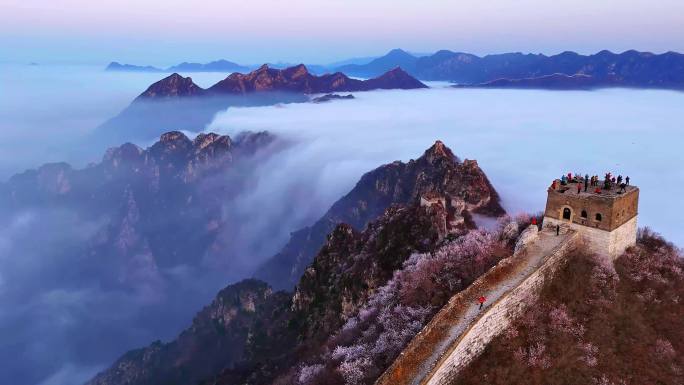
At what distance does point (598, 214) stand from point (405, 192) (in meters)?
110

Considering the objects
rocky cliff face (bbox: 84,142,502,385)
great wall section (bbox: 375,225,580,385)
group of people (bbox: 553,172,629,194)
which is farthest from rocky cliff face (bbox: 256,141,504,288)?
great wall section (bbox: 375,225,580,385)

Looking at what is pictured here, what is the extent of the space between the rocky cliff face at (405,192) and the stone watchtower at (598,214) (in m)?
34.5

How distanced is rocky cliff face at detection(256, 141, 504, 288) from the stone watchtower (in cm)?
3450

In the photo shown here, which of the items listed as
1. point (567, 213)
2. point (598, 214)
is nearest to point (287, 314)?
point (567, 213)

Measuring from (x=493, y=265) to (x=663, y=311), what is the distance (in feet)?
46.6

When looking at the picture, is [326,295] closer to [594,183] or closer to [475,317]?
[594,183]

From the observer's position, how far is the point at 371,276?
229 ft

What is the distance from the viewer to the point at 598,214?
41812mm

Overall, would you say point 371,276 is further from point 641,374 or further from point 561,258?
point 641,374

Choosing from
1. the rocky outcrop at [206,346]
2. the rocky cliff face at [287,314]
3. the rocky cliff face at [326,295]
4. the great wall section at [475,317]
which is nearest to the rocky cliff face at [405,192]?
the rocky cliff face at [326,295]

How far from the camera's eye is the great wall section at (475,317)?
28.8 meters

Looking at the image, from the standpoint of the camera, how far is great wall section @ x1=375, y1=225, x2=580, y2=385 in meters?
28.8

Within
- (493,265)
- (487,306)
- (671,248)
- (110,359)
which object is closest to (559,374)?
(487,306)

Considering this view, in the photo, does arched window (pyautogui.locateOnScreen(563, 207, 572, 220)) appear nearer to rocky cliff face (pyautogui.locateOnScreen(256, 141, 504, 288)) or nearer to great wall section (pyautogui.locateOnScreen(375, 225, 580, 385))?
great wall section (pyautogui.locateOnScreen(375, 225, 580, 385))
